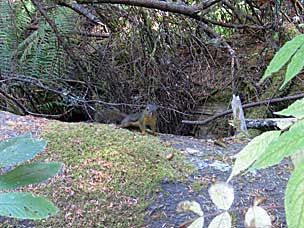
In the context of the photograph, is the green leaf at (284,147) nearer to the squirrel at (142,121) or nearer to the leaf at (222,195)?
the leaf at (222,195)

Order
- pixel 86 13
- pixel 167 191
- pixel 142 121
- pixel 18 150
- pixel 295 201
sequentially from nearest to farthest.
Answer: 1. pixel 295 201
2. pixel 18 150
3. pixel 167 191
4. pixel 142 121
5. pixel 86 13

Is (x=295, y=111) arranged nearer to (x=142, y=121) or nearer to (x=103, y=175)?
(x=103, y=175)

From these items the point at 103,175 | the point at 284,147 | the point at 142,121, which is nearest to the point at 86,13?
the point at 142,121

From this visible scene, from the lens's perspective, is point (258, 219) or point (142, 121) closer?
point (258, 219)

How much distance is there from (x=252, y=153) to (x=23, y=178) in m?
0.15

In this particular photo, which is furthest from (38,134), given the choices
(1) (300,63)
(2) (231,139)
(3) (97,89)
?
(3) (97,89)

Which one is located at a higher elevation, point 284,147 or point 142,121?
point 284,147

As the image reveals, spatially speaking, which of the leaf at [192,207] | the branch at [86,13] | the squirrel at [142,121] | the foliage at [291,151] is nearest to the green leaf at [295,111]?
the foliage at [291,151]

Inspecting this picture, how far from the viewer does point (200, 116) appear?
6.97 feet

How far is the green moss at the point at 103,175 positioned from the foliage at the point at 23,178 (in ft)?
1.36

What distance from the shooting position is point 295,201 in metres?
0.22

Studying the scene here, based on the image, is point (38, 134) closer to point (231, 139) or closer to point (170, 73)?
point (231, 139)

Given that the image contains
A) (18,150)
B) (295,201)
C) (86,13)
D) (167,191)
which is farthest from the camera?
(86,13)

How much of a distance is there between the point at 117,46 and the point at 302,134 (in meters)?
2.03
